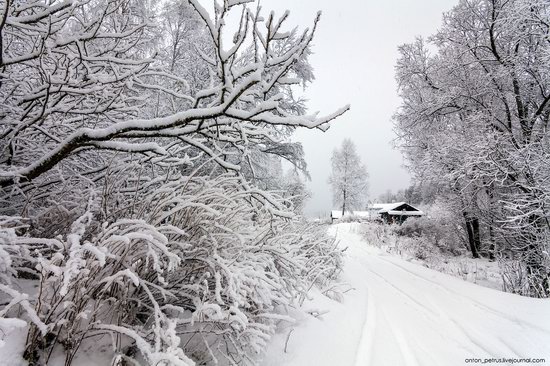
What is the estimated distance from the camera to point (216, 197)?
240 centimetres

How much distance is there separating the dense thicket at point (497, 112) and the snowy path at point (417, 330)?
6.58ft

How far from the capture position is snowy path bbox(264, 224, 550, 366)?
8.45 ft

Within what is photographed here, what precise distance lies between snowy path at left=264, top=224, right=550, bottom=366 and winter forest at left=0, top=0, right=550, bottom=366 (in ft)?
0.09

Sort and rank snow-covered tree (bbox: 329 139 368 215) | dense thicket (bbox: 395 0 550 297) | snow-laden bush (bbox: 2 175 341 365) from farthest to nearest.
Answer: snow-covered tree (bbox: 329 139 368 215), dense thicket (bbox: 395 0 550 297), snow-laden bush (bbox: 2 175 341 365)

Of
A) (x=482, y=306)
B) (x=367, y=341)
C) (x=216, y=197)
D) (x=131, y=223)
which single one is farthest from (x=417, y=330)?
(x=131, y=223)

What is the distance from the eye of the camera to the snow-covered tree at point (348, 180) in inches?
1788

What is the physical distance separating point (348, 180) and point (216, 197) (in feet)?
146

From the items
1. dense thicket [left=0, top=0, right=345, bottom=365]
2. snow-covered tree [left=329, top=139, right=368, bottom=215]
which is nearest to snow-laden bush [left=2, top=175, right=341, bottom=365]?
dense thicket [left=0, top=0, right=345, bottom=365]

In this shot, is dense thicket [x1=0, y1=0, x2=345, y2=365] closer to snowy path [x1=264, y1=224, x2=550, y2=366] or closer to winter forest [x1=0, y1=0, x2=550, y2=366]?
winter forest [x1=0, y1=0, x2=550, y2=366]

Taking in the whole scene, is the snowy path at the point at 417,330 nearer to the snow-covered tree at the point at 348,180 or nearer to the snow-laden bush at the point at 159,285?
the snow-laden bush at the point at 159,285

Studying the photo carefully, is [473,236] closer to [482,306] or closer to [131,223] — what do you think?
[482,306]

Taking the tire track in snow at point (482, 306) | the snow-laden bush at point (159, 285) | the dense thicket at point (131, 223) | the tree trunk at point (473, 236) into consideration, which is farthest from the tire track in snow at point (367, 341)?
the tree trunk at point (473, 236)

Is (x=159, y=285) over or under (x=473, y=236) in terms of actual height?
over

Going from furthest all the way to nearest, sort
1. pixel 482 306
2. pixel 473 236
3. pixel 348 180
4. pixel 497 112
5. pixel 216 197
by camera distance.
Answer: pixel 348 180
pixel 473 236
pixel 497 112
pixel 482 306
pixel 216 197
